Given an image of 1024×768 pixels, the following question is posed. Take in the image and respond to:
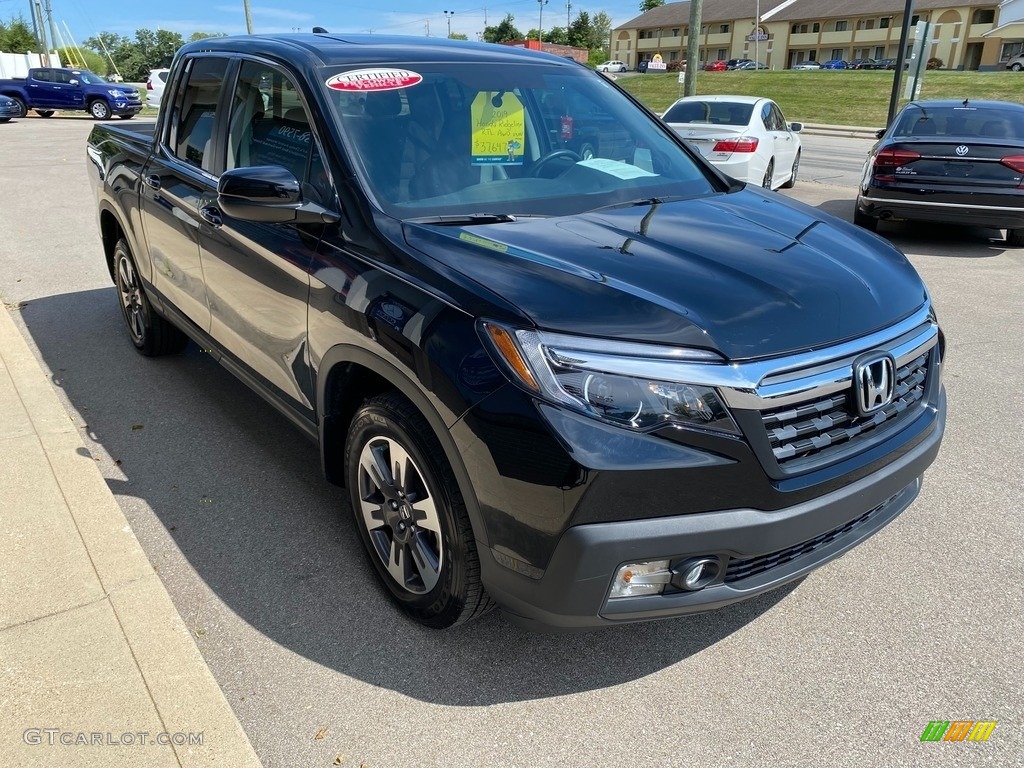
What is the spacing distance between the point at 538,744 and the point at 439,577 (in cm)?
58

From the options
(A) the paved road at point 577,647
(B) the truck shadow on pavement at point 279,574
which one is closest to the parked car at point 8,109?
(B) the truck shadow on pavement at point 279,574

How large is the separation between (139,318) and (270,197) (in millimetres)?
2986

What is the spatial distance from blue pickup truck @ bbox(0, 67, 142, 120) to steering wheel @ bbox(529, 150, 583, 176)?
3072 centimetres

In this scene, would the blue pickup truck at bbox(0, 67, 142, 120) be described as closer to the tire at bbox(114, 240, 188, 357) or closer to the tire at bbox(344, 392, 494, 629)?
the tire at bbox(114, 240, 188, 357)

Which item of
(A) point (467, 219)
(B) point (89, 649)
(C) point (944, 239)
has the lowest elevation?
(C) point (944, 239)

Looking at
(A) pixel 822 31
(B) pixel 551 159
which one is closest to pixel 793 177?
(B) pixel 551 159

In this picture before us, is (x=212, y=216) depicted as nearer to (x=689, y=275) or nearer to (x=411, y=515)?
(x=411, y=515)

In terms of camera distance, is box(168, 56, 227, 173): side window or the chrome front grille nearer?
the chrome front grille

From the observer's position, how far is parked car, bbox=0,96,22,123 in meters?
28.2

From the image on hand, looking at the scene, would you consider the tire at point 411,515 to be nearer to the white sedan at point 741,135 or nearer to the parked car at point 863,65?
the white sedan at point 741,135

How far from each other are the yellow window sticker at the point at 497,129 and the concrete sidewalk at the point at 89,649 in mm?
2032

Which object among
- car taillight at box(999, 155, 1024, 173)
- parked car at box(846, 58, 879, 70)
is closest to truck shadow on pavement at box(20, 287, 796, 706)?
car taillight at box(999, 155, 1024, 173)

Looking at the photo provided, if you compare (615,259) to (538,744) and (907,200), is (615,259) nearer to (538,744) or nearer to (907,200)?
(538,744)

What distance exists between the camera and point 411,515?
280cm
